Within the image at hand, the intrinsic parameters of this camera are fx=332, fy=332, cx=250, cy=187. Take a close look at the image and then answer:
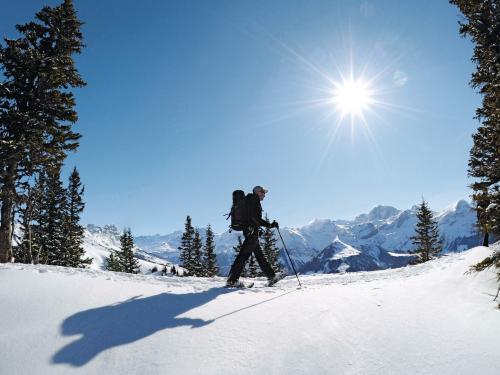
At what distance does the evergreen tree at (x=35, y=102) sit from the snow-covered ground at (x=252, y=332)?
10.2 metres

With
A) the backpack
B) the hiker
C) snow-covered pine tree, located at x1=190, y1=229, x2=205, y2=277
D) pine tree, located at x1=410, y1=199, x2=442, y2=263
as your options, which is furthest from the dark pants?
snow-covered pine tree, located at x1=190, y1=229, x2=205, y2=277

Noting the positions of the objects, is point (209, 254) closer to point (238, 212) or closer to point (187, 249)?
point (187, 249)

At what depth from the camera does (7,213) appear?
1354 centimetres

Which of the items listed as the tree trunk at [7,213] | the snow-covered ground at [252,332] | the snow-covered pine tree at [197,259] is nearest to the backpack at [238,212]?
the snow-covered ground at [252,332]

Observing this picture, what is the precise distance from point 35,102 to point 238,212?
490 inches

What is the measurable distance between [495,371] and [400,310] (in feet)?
6.37

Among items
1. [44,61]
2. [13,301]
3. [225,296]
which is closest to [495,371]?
[225,296]

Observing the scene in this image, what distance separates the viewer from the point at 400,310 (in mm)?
4848

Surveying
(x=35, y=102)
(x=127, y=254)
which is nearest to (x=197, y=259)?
(x=127, y=254)

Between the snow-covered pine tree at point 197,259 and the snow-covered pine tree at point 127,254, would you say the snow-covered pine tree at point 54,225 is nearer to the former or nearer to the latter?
the snow-covered pine tree at point 127,254

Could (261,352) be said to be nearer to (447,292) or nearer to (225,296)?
(225,296)

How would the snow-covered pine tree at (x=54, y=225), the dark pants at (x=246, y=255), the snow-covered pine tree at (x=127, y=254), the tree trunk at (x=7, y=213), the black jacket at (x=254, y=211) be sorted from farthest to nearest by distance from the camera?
1. the snow-covered pine tree at (x=127, y=254)
2. the snow-covered pine tree at (x=54, y=225)
3. the tree trunk at (x=7, y=213)
4. the black jacket at (x=254, y=211)
5. the dark pants at (x=246, y=255)

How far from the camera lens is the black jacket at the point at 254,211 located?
9109 mm

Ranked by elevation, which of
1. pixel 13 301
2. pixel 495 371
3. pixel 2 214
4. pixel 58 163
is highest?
pixel 58 163
